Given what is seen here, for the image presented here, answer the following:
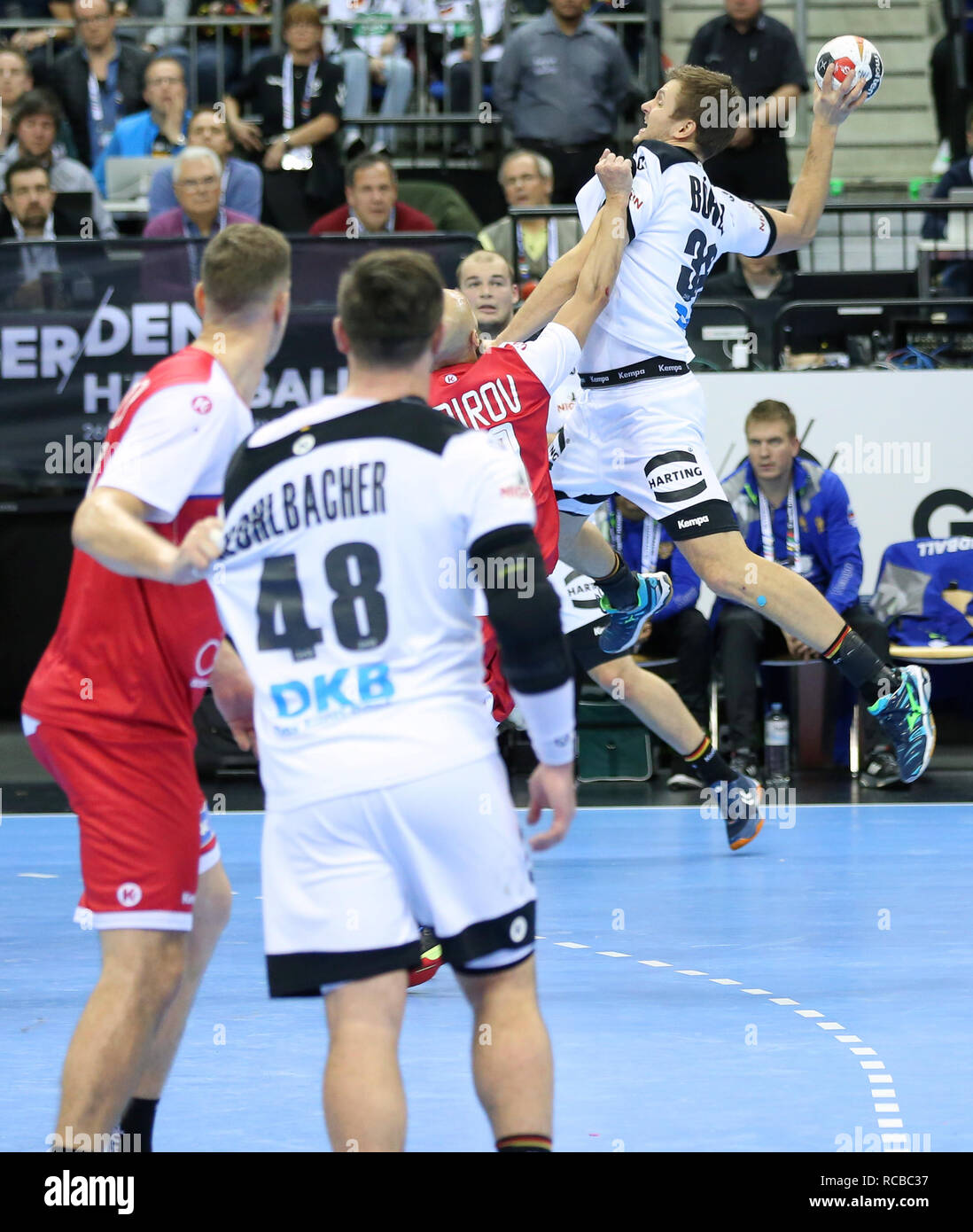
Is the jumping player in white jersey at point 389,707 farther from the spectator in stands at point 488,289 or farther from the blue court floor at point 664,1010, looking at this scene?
the spectator in stands at point 488,289

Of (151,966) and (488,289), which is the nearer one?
(151,966)

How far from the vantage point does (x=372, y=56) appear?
14000 mm

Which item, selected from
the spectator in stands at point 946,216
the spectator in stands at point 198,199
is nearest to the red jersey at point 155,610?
the spectator in stands at point 198,199

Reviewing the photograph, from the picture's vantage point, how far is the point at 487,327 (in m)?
6.92

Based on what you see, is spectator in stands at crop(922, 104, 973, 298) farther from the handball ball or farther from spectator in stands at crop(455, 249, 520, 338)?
spectator in stands at crop(455, 249, 520, 338)

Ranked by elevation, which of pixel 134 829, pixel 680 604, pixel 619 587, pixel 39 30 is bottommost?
pixel 680 604

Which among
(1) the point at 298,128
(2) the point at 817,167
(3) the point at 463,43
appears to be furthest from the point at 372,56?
(2) the point at 817,167

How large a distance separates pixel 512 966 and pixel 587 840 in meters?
4.96

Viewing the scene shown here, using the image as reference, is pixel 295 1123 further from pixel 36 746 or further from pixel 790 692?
pixel 790 692

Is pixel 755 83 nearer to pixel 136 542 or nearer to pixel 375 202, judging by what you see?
pixel 375 202

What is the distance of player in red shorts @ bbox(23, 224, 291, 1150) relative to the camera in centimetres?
338

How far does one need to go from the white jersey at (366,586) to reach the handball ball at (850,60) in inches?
148

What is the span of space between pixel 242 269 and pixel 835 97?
11.2ft

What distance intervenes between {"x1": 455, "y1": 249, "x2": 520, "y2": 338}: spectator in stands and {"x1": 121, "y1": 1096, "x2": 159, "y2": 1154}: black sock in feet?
12.3
